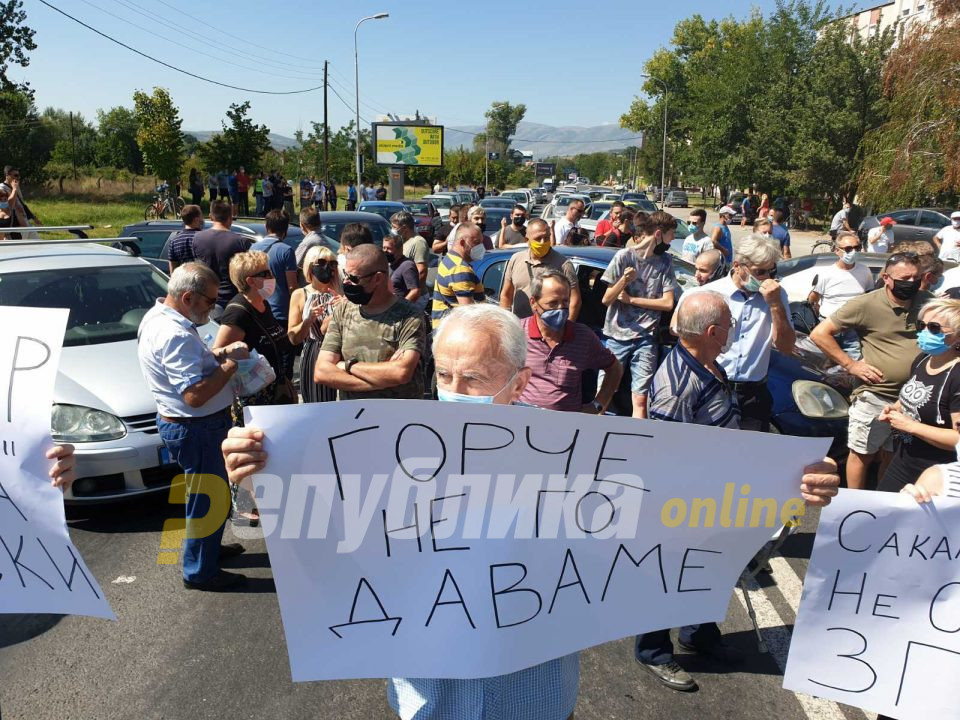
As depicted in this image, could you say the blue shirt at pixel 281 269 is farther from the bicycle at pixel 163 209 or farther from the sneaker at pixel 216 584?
the bicycle at pixel 163 209

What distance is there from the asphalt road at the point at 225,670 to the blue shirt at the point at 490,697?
47.9 inches

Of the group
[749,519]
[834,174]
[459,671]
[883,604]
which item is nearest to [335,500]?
[459,671]

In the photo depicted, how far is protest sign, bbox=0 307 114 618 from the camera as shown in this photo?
7.29ft

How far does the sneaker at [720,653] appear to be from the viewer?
11.4 ft

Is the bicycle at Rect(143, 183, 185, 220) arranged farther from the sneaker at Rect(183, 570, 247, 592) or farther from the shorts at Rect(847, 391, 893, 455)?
the shorts at Rect(847, 391, 893, 455)

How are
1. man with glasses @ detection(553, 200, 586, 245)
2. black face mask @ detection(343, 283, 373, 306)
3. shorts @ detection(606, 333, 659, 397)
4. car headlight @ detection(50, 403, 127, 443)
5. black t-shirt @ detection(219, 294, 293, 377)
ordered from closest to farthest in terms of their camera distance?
black face mask @ detection(343, 283, 373, 306) → black t-shirt @ detection(219, 294, 293, 377) → car headlight @ detection(50, 403, 127, 443) → shorts @ detection(606, 333, 659, 397) → man with glasses @ detection(553, 200, 586, 245)

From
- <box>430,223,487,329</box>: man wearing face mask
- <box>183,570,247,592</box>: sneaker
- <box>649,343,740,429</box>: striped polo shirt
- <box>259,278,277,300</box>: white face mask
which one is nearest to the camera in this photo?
<box>649,343,740,429</box>: striped polo shirt

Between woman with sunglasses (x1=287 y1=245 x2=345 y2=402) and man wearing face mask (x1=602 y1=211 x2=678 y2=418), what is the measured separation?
221 cm

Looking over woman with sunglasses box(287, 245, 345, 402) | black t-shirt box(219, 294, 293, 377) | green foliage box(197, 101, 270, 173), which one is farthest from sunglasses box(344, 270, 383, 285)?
green foliage box(197, 101, 270, 173)

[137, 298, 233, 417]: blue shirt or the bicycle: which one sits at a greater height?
the bicycle

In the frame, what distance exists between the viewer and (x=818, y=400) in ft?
18.4

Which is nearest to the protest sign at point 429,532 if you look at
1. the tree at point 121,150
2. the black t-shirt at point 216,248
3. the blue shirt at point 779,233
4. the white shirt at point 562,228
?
the black t-shirt at point 216,248

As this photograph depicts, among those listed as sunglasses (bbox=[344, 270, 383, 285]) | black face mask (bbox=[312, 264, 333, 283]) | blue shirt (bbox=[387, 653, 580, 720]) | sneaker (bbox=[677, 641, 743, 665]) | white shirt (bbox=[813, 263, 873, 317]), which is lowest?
sneaker (bbox=[677, 641, 743, 665])

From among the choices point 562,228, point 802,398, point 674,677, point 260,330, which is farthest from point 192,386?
point 562,228
